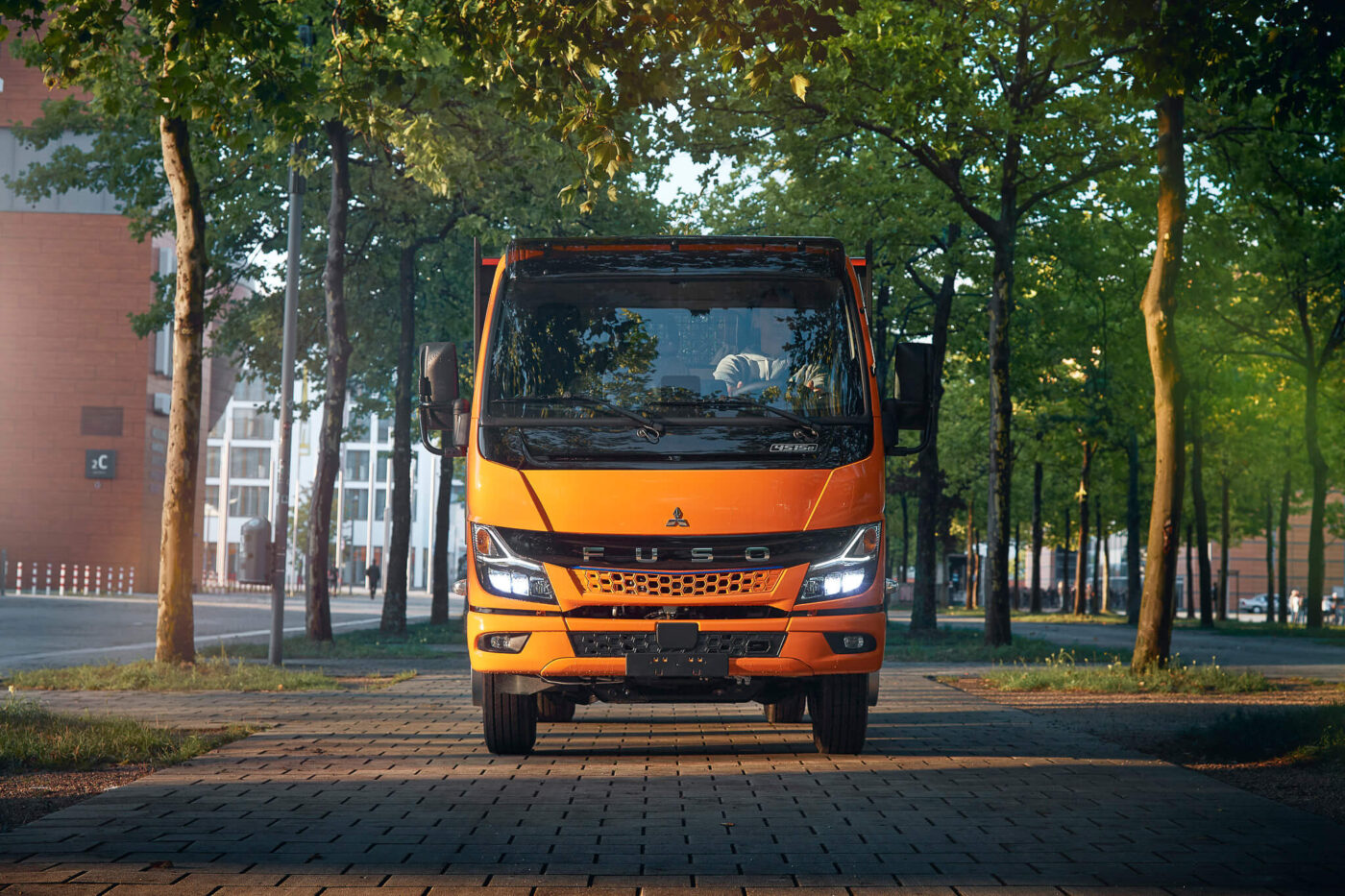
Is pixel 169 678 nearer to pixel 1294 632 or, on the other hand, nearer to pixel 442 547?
pixel 442 547

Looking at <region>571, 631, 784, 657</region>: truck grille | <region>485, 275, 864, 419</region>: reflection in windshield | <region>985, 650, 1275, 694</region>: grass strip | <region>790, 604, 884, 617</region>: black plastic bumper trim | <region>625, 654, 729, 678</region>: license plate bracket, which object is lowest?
<region>985, 650, 1275, 694</region>: grass strip

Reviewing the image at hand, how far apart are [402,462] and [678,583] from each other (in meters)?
17.1

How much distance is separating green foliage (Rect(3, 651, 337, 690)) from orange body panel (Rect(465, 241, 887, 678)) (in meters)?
6.77

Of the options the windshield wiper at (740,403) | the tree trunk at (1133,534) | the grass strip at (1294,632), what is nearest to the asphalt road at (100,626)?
the windshield wiper at (740,403)

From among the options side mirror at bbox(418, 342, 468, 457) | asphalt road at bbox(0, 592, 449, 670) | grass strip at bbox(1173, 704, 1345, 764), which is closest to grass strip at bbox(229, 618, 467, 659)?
asphalt road at bbox(0, 592, 449, 670)

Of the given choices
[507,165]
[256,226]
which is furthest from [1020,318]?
[256,226]

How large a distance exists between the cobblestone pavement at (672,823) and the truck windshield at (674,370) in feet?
6.25

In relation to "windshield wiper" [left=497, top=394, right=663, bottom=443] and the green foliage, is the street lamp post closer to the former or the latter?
the green foliage

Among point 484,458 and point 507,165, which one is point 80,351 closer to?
point 507,165

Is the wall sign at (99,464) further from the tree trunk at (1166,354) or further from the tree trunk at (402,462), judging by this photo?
the tree trunk at (1166,354)

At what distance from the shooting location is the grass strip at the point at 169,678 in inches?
544

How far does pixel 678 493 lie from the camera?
8.16 meters

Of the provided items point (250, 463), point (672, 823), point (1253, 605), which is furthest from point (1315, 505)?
point (250, 463)

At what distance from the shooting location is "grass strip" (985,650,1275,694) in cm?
1438
